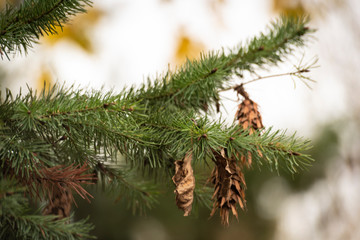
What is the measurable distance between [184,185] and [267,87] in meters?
0.93

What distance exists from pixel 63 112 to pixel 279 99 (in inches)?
39.7

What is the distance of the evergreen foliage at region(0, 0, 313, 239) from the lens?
28 cm

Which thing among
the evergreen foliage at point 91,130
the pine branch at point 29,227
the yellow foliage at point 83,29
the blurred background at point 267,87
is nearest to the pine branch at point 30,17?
the evergreen foliage at point 91,130

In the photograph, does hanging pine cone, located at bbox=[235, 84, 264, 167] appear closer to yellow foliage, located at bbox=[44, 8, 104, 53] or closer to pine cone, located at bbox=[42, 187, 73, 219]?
pine cone, located at bbox=[42, 187, 73, 219]

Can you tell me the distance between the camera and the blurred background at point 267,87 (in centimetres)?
118

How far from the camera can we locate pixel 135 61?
49.2 inches

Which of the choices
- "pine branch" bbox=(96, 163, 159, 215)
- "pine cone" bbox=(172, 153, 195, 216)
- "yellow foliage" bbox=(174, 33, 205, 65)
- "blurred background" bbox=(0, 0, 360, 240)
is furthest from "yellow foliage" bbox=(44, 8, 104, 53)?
"pine cone" bbox=(172, 153, 195, 216)

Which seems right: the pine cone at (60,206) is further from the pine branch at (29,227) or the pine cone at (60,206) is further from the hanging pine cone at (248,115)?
the hanging pine cone at (248,115)

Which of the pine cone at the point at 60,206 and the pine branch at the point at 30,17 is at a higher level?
the pine branch at the point at 30,17

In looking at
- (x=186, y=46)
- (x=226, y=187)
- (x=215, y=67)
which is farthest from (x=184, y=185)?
(x=186, y=46)

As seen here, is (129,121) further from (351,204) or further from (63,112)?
(351,204)

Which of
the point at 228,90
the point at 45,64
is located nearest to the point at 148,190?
the point at 228,90

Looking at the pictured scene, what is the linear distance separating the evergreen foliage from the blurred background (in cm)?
75

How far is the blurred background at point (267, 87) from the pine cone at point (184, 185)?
2.78 feet
